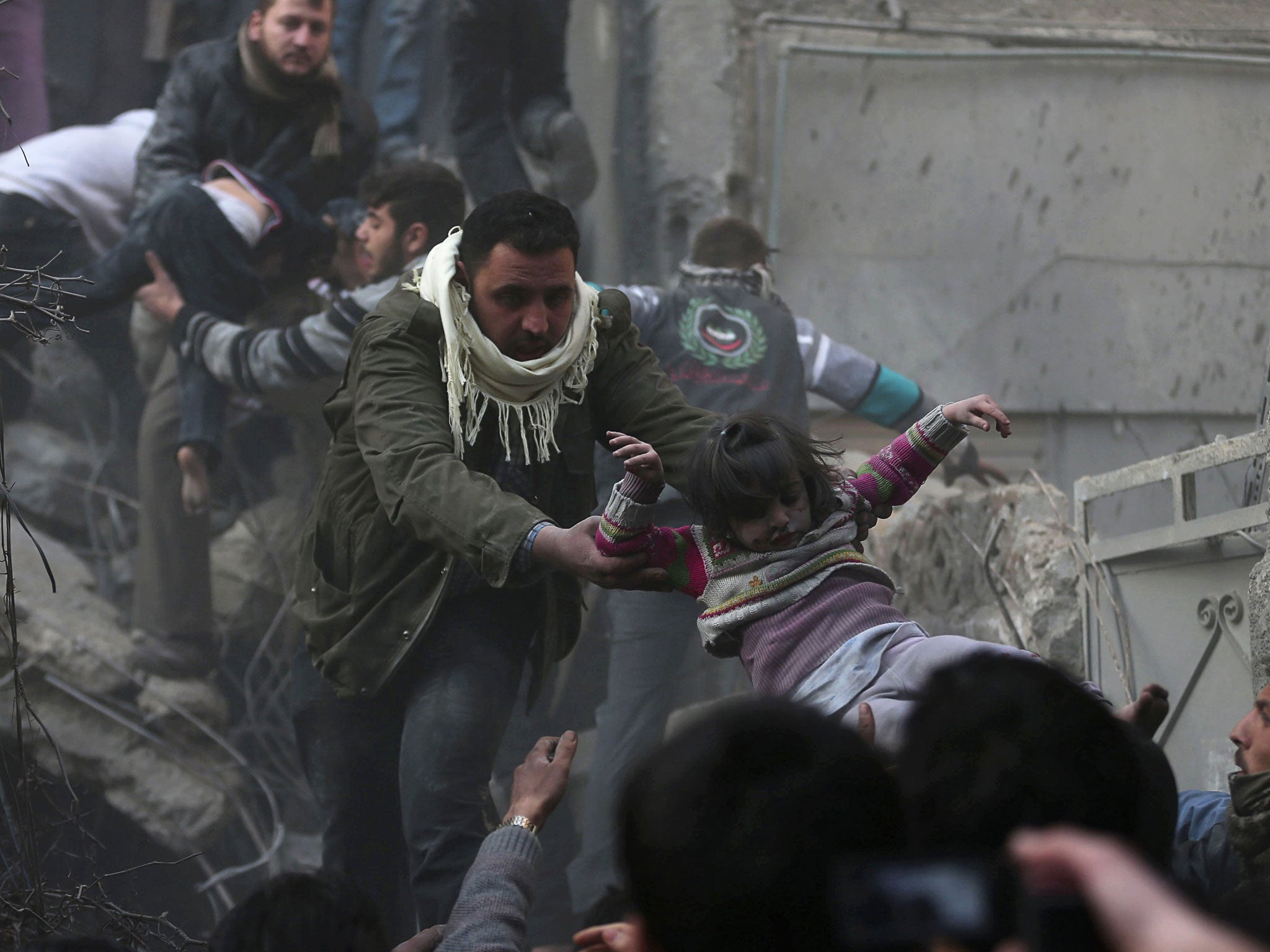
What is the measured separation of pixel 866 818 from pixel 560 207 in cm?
173

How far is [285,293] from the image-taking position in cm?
523

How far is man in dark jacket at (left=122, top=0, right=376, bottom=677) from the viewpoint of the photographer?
5.17 metres

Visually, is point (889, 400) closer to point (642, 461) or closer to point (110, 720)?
point (642, 461)

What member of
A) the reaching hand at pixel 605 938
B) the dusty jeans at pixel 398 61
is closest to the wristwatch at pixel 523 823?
the reaching hand at pixel 605 938

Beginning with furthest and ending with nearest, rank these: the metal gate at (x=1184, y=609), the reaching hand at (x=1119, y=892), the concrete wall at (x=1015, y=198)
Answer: the concrete wall at (x=1015, y=198), the metal gate at (x=1184, y=609), the reaching hand at (x=1119, y=892)

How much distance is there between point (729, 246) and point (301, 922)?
361 centimetres

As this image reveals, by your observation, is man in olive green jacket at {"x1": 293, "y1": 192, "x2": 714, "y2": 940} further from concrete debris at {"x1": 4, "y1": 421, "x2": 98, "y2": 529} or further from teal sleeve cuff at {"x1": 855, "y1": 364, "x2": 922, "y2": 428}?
concrete debris at {"x1": 4, "y1": 421, "x2": 98, "y2": 529}

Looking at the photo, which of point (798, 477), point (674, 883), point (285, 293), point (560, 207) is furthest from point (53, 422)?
point (674, 883)

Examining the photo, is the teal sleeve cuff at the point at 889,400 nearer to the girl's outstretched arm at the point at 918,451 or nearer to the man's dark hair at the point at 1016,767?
the girl's outstretched arm at the point at 918,451

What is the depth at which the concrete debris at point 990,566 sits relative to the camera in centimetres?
426

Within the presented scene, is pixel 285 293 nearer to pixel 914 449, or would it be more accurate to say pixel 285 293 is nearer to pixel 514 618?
pixel 514 618

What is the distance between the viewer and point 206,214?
5.15 metres

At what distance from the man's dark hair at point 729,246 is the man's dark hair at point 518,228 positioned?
222cm

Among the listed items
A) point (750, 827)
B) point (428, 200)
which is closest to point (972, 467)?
point (428, 200)
